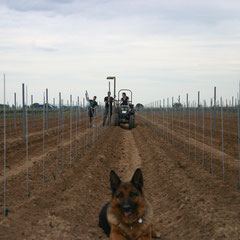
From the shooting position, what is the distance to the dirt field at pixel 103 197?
17.6ft

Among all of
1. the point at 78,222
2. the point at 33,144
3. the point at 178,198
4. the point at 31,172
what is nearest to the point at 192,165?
the point at 178,198

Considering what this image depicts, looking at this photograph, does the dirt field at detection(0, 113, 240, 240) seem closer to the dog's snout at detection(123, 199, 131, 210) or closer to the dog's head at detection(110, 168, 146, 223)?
the dog's head at detection(110, 168, 146, 223)

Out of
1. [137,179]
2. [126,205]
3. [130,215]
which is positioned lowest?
[130,215]

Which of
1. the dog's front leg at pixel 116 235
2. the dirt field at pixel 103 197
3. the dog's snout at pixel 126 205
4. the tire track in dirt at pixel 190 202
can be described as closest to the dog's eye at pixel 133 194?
the dog's snout at pixel 126 205

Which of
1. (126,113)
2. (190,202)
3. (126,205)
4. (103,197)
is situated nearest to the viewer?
(126,205)

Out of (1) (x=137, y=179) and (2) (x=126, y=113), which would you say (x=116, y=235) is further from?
(2) (x=126, y=113)

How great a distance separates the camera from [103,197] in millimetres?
7895

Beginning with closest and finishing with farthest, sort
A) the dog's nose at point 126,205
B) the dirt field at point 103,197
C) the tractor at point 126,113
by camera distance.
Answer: the dog's nose at point 126,205
the dirt field at point 103,197
the tractor at point 126,113

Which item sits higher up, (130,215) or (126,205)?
(126,205)

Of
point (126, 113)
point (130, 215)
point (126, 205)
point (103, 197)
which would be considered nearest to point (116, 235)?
point (130, 215)

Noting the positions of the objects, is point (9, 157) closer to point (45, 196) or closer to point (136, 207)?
point (45, 196)

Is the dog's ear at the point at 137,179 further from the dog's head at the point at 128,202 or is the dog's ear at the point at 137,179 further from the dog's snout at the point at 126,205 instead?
the dog's snout at the point at 126,205

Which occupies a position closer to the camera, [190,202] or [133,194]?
[133,194]

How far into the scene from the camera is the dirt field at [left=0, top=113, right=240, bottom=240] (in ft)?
17.6
